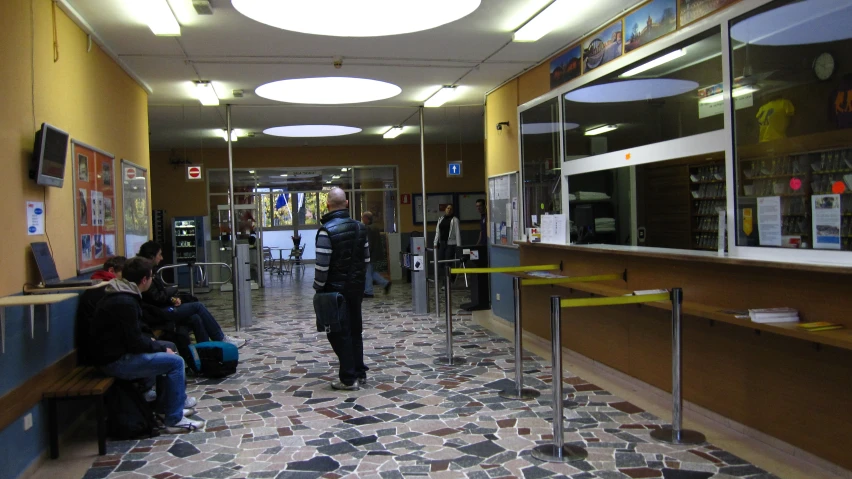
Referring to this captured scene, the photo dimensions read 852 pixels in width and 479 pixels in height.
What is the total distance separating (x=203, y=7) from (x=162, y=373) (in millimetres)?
3009

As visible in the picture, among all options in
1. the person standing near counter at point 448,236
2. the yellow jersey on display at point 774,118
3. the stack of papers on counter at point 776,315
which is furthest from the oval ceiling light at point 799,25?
the person standing near counter at point 448,236

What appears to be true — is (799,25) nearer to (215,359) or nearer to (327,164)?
(215,359)

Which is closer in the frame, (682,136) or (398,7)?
(682,136)

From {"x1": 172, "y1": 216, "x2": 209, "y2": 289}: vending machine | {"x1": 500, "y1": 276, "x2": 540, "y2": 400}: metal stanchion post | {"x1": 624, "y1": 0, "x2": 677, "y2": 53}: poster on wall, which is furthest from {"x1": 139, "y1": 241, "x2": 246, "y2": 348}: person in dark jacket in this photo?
{"x1": 172, "y1": 216, "x2": 209, "y2": 289}: vending machine

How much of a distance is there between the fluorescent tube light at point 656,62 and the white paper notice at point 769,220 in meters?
1.65

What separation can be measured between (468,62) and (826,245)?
5.11 metres

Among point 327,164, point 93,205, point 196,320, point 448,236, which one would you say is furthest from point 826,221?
point 327,164

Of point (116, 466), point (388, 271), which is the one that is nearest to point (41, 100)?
point (116, 466)

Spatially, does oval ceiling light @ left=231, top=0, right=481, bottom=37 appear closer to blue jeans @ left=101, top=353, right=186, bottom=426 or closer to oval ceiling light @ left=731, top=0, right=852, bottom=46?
oval ceiling light @ left=731, top=0, right=852, bottom=46

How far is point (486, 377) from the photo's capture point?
6223 millimetres

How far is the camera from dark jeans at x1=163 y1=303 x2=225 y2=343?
268 inches

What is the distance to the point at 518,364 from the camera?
5.54 m

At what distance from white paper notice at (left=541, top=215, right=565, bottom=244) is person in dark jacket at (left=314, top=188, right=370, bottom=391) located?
2352 millimetres

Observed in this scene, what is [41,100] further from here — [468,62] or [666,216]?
[666,216]
